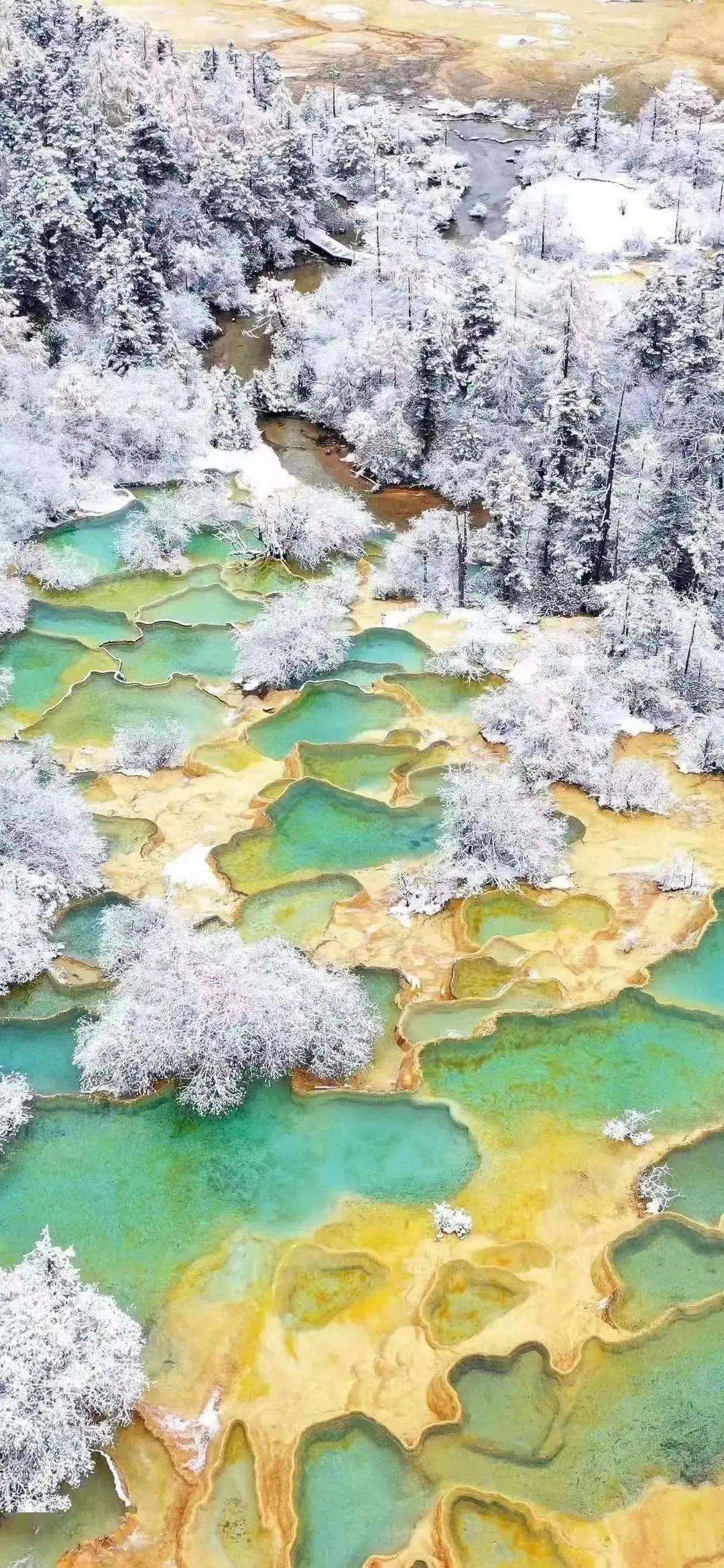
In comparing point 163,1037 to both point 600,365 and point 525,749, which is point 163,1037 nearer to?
point 525,749

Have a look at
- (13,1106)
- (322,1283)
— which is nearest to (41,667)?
(13,1106)

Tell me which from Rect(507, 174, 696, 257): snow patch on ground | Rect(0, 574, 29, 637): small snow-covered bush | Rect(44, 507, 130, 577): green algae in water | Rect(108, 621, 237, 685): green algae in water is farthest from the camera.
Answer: Rect(507, 174, 696, 257): snow patch on ground

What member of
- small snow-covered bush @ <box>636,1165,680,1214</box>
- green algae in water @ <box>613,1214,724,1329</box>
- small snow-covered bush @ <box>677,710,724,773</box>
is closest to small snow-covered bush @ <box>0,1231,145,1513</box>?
green algae in water @ <box>613,1214,724,1329</box>

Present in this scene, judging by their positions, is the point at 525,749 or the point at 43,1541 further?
the point at 525,749

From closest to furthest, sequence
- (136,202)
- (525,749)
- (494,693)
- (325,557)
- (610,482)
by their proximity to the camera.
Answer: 1. (525,749)
2. (494,693)
3. (610,482)
4. (325,557)
5. (136,202)

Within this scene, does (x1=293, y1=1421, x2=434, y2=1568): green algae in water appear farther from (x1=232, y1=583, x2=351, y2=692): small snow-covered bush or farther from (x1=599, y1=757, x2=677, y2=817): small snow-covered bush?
(x1=232, y1=583, x2=351, y2=692): small snow-covered bush

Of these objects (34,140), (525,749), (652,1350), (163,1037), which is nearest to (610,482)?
(525,749)
